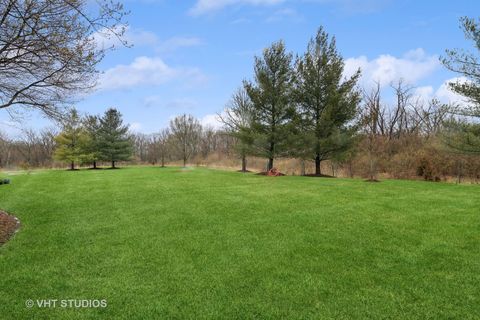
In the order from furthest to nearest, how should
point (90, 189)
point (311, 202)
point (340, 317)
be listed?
point (90, 189), point (311, 202), point (340, 317)

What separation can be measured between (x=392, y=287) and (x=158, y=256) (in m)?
3.37

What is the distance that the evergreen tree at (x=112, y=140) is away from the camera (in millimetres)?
36094

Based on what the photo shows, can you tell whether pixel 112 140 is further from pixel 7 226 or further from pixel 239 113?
pixel 7 226

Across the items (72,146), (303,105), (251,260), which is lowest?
(251,260)

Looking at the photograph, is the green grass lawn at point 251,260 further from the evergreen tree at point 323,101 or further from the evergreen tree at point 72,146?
the evergreen tree at point 72,146

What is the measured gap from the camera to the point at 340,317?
3.42 m

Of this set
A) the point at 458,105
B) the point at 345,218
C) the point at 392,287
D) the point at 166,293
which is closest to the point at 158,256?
the point at 166,293

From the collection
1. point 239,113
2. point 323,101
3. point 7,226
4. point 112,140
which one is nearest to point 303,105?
point 323,101

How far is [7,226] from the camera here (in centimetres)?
734

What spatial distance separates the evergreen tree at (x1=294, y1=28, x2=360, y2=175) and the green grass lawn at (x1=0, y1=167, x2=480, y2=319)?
1063cm

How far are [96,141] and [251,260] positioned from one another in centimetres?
3508

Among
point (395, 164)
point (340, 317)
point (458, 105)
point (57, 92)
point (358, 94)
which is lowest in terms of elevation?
point (340, 317)

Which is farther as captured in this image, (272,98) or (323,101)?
(272,98)

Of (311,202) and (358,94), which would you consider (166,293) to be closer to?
(311,202)
